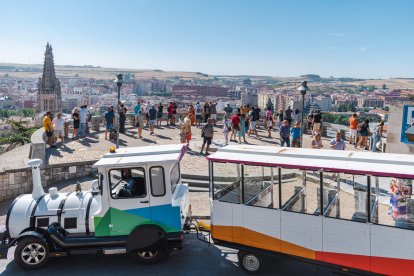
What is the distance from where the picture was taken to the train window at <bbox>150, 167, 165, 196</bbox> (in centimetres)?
796

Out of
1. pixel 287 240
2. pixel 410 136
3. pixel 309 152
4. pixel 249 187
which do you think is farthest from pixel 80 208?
pixel 410 136

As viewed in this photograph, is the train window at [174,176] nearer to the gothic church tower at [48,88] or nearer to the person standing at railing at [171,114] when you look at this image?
the person standing at railing at [171,114]

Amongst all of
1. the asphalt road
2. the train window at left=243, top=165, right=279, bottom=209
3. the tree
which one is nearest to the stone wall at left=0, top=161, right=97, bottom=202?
the asphalt road

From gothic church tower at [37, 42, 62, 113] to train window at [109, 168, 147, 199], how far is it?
96215 millimetres

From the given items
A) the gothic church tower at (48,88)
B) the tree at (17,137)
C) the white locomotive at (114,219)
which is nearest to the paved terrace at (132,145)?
the white locomotive at (114,219)

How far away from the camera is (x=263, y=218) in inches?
297

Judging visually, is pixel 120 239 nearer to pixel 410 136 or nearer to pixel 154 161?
pixel 154 161

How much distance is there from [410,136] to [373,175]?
901cm

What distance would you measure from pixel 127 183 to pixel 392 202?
15.9 feet

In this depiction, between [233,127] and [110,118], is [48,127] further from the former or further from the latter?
[233,127]

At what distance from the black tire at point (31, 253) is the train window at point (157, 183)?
7.71ft

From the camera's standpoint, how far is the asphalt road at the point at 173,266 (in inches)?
312

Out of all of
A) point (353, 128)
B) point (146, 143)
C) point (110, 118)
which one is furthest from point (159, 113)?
point (353, 128)

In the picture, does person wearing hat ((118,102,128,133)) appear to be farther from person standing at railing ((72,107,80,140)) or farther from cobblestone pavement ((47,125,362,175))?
person standing at railing ((72,107,80,140))
